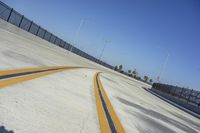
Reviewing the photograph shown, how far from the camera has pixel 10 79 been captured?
19.5 ft

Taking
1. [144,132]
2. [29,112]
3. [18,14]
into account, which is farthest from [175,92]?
[29,112]

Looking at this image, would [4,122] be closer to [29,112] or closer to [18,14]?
[29,112]

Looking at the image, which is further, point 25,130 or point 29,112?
point 29,112

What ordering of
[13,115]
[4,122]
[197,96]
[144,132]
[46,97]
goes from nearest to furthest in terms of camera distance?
[4,122] < [13,115] < [46,97] < [144,132] < [197,96]

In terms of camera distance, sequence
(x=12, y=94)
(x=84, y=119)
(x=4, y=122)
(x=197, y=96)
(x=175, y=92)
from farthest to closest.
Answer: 1. (x=175, y=92)
2. (x=197, y=96)
3. (x=84, y=119)
4. (x=12, y=94)
5. (x=4, y=122)

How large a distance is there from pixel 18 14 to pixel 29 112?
33060 mm

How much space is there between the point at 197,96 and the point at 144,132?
2714 cm

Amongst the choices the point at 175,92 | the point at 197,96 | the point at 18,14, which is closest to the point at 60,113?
the point at 197,96

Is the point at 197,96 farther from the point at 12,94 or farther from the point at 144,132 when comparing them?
the point at 12,94

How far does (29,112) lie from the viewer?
4.27 meters

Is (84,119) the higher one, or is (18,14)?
(18,14)

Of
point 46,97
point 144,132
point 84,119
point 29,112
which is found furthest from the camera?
point 144,132

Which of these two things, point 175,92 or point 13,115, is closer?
point 13,115

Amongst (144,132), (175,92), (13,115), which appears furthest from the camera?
(175,92)
